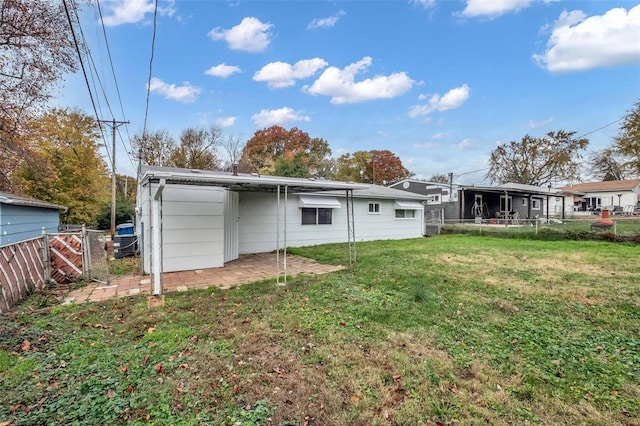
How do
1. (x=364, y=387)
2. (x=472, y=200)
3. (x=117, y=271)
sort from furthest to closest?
(x=472, y=200), (x=117, y=271), (x=364, y=387)

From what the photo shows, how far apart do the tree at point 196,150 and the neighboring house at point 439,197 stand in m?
17.5

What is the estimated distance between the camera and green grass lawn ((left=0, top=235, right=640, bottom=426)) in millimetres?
2281

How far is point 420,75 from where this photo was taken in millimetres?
14383

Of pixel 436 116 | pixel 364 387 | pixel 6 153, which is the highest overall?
pixel 436 116

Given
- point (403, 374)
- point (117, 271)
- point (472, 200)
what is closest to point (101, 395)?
point (403, 374)

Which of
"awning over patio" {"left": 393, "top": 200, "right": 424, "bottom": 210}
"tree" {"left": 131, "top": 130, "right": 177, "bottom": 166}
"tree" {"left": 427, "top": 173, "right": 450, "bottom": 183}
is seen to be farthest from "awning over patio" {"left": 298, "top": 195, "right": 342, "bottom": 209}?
"tree" {"left": 427, "top": 173, "right": 450, "bottom": 183}

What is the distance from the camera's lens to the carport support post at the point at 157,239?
5246 millimetres

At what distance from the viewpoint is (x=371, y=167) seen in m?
38.0

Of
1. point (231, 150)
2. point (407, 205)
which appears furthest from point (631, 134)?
point (231, 150)

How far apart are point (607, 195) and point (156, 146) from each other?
4750cm

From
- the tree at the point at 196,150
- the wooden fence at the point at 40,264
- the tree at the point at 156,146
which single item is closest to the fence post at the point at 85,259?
the wooden fence at the point at 40,264

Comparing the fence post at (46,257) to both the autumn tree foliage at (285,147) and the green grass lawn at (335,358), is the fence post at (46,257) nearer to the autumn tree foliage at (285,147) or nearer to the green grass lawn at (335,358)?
the green grass lawn at (335,358)

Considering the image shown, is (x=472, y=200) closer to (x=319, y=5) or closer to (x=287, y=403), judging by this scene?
(x=319, y=5)

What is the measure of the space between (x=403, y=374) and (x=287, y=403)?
113 cm
